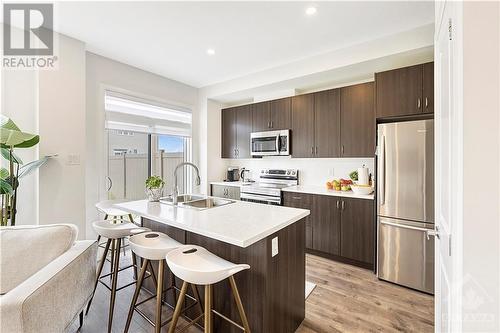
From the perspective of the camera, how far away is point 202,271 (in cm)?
122

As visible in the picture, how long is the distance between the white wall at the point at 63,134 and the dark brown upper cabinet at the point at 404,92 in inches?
146

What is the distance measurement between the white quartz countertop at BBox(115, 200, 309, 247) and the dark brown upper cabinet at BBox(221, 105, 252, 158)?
2.26 metres

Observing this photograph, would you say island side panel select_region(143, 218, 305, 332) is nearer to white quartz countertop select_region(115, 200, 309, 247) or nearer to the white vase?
white quartz countertop select_region(115, 200, 309, 247)

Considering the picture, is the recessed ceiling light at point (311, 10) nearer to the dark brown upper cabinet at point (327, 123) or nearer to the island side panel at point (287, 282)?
the dark brown upper cabinet at point (327, 123)

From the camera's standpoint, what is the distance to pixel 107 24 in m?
2.45

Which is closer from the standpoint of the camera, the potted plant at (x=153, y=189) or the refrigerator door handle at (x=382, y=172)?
the potted plant at (x=153, y=189)

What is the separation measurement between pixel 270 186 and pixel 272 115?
4.15 feet

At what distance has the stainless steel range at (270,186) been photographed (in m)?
3.62

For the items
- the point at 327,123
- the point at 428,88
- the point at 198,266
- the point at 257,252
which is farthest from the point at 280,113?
the point at 198,266

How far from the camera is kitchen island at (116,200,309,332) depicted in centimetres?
148

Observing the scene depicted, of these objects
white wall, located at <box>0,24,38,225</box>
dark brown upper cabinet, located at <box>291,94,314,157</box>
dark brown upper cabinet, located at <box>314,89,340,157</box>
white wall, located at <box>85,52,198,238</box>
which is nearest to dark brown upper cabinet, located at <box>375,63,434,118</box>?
dark brown upper cabinet, located at <box>314,89,340,157</box>

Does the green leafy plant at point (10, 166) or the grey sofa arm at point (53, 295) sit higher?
the green leafy plant at point (10, 166)

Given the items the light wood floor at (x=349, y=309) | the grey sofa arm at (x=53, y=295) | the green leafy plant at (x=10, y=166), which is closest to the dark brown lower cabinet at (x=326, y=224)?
the light wood floor at (x=349, y=309)
